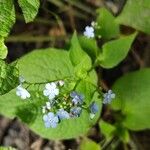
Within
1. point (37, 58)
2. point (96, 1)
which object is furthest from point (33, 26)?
point (37, 58)

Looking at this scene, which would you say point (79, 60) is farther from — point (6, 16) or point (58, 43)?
point (58, 43)

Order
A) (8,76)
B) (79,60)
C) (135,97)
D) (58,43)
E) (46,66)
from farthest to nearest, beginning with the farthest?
(58,43)
(135,97)
(46,66)
(79,60)
(8,76)

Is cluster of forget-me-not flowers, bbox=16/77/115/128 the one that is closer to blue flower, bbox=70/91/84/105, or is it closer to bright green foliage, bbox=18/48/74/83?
blue flower, bbox=70/91/84/105

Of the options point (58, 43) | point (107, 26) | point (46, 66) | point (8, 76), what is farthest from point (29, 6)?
point (58, 43)

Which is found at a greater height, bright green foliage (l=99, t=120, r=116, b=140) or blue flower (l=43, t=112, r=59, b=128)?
blue flower (l=43, t=112, r=59, b=128)

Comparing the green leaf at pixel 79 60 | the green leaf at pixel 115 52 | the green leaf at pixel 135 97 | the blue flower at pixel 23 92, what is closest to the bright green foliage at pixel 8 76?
the blue flower at pixel 23 92

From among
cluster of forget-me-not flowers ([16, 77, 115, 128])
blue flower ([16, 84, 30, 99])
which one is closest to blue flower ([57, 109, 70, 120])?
cluster of forget-me-not flowers ([16, 77, 115, 128])
